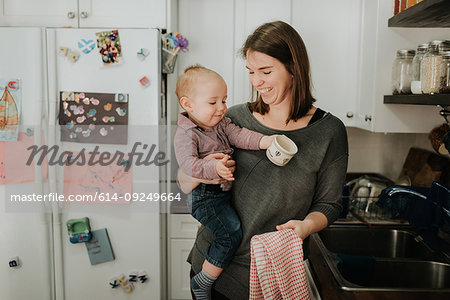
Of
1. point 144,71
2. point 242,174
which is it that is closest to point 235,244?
point 242,174

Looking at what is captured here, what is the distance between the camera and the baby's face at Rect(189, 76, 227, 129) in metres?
1.20

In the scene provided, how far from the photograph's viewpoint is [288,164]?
119 centimetres

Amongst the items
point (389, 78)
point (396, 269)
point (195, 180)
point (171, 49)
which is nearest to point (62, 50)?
point (171, 49)

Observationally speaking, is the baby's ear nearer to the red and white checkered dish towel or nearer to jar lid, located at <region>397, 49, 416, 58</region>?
the red and white checkered dish towel

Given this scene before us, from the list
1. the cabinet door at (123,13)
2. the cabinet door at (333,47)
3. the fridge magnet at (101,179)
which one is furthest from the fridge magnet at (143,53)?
the cabinet door at (333,47)

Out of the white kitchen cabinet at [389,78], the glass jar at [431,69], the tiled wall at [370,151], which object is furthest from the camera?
the tiled wall at [370,151]

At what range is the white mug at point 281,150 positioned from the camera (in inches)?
43.0

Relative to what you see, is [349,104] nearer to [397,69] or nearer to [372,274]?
[397,69]

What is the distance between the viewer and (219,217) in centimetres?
123

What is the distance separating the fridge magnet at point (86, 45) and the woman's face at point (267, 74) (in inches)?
49.2

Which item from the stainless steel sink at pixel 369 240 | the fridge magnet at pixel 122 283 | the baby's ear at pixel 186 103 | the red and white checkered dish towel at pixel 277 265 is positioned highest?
the baby's ear at pixel 186 103

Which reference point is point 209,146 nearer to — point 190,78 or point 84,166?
point 190,78

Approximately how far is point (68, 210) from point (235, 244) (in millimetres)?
1333

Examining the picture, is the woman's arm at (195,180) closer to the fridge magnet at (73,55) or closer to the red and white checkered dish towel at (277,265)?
the red and white checkered dish towel at (277,265)
